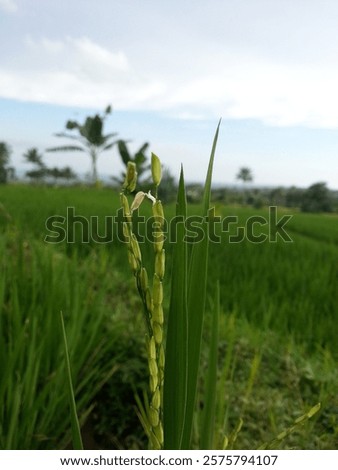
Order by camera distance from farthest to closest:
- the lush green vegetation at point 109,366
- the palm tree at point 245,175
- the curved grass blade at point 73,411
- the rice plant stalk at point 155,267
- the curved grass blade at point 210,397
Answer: the palm tree at point 245,175
the lush green vegetation at point 109,366
the curved grass blade at point 210,397
the curved grass blade at point 73,411
the rice plant stalk at point 155,267

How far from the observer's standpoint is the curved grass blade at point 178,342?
0.55 meters

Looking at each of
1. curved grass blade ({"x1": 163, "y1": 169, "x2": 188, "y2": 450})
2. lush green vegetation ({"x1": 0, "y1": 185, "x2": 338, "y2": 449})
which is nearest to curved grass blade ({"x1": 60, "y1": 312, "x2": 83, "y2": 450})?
curved grass blade ({"x1": 163, "y1": 169, "x2": 188, "y2": 450})

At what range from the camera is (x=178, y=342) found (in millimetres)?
563

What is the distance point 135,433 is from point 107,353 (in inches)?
11.7

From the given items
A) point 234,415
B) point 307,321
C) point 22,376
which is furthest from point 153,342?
point 307,321

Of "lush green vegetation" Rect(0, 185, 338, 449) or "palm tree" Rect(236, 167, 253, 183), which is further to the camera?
"palm tree" Rect(236, 167, 253, 183)

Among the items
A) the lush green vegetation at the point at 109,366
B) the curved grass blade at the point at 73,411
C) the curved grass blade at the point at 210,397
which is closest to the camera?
the curved grass blade at the point at 73,411

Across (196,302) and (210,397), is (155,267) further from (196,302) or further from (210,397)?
(210,397)

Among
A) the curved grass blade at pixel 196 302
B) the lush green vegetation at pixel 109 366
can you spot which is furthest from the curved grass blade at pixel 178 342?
the lush green vegetation at pixel 109 366

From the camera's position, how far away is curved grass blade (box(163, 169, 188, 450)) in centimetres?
55

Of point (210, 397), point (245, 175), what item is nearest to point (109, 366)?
point (210, 397)

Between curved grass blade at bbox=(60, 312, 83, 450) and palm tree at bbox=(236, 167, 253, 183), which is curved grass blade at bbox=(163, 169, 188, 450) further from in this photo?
palm tree at bbox=(236, 167, 253, 183)

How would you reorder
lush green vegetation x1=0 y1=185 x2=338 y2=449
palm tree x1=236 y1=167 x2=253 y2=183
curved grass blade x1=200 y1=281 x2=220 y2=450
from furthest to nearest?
palm tree x1=236 y1=167 x2=253 y2=183 < lush green vegetation x1=0 y1=185 x2=338 y2=449 < curved grass blade x1=200 y1=281 x2=220 y2=450

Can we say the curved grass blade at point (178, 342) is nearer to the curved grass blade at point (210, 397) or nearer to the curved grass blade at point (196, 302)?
the curved grass blade at point (196, 302)
